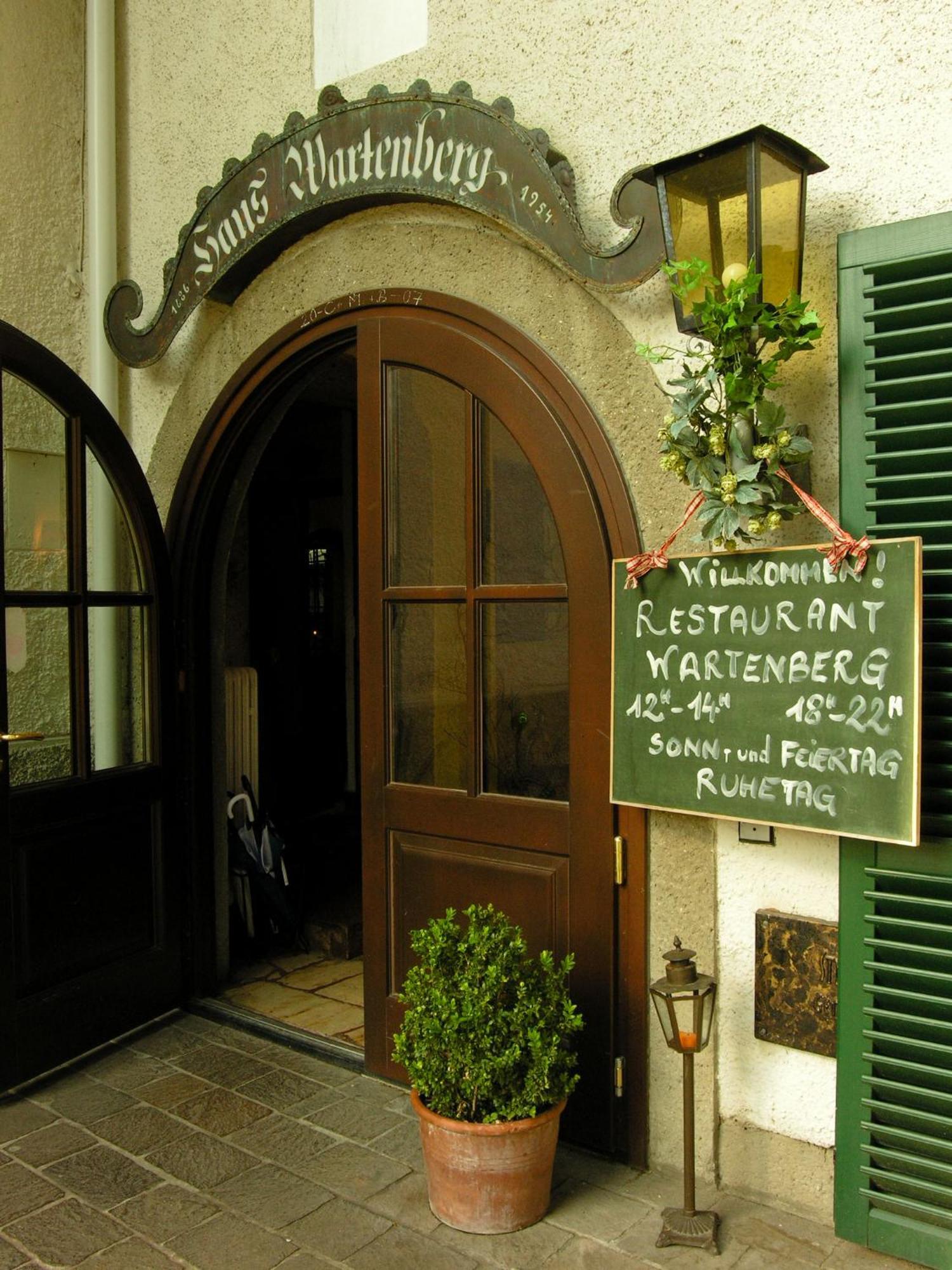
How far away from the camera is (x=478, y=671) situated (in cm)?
353

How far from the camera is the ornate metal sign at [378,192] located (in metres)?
3.12

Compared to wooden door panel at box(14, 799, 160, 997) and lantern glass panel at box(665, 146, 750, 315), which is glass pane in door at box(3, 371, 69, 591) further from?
lantern glass panel at box(665, 146, 750, 315)

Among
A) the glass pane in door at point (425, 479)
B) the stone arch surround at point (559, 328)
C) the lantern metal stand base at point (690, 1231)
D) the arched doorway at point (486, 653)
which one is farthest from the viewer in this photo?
the glass pane in door at point (425, 479)

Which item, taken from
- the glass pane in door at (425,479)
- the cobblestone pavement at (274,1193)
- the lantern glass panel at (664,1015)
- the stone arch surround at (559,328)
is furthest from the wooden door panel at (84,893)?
the lantern glass panel at (664,1015)

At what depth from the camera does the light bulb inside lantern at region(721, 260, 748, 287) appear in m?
2.56

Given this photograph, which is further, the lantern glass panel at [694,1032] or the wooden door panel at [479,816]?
the wooden door panel at [479,816]

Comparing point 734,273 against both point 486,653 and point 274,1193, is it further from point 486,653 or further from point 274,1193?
point 274,1193

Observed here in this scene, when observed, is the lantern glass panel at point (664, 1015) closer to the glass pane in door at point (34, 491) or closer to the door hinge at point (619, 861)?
the door hinge at point (619, 861)

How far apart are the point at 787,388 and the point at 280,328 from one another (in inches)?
80.7

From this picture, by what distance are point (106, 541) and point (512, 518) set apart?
1876 millimetres

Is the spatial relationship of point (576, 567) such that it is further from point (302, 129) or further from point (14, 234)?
point (14, 234)

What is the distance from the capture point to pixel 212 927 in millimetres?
4602

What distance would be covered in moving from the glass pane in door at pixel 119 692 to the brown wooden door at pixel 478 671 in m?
1.14

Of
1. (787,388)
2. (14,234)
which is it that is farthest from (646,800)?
(14,234)
